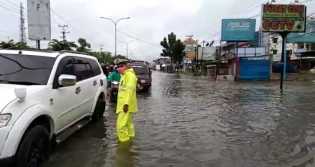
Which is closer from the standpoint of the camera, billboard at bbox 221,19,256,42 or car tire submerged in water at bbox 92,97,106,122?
car tire submerged in water at bbox 92,97,106,122

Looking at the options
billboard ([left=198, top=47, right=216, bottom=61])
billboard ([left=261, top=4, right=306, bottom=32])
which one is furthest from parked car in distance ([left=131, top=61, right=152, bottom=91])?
billboard ([left=198, top=47, right=216, bottom=61])

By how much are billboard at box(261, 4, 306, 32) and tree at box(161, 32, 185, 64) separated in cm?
7015

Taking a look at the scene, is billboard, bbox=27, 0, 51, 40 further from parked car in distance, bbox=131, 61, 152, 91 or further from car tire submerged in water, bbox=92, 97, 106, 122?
car tire submerged in water, bbox=92, 97, 106, 122

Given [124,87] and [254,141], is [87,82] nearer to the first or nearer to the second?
[124,87]

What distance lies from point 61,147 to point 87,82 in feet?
5.29

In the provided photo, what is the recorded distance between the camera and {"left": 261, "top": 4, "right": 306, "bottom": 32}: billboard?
34.4 meters

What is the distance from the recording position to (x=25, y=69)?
23.5 ft

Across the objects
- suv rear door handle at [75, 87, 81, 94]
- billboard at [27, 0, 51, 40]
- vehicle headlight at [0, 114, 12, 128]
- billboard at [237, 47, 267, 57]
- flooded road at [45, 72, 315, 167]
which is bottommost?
flooded road at [45, 72, 315, 167]

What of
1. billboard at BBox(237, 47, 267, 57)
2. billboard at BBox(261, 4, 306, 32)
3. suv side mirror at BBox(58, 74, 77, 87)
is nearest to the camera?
suv side mirror at BBox(58, 74, 77, 87)

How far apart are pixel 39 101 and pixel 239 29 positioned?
4869 centimetres

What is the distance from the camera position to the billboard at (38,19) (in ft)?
76.2

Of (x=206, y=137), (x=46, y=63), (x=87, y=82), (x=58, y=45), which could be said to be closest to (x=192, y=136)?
(x=206, y=137)

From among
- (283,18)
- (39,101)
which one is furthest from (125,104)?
(283,18)

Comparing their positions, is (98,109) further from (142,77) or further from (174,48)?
(174,48)
